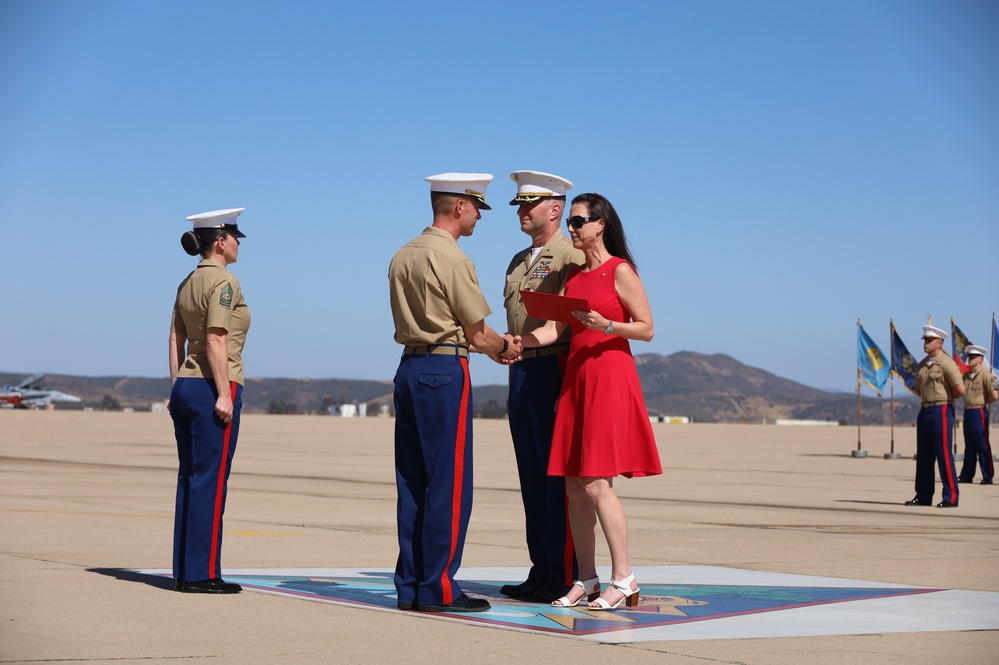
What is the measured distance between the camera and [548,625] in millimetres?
6762

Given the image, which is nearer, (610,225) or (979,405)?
(610,225)

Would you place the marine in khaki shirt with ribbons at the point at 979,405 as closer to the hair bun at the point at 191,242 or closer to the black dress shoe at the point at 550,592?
the black dress shoe at the point at 550,592

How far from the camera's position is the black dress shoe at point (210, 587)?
7730 mm

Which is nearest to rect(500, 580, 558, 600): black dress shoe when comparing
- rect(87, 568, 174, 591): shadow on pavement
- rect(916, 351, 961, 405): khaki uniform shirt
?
rect(87, 568, 174, 591): shadow on pavement

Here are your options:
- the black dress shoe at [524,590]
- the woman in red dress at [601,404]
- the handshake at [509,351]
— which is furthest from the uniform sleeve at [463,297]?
the black dress shoe at [524,590]

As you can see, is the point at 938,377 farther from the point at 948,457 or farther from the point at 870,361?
the point at 870,361

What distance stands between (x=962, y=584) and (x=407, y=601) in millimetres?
3753

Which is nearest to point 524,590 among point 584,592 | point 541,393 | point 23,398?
point 584,592

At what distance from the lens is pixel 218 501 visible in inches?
316

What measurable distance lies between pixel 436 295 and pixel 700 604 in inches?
89.1

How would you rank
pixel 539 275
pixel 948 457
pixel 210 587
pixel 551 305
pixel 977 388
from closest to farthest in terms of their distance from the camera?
pixel 551 305 < pixel 210 587 < pixel 539 275 < pixel 948 457 < pixel 977 388

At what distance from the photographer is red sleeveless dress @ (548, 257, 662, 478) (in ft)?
24.0

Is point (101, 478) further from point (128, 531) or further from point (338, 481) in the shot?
point (128, 531)

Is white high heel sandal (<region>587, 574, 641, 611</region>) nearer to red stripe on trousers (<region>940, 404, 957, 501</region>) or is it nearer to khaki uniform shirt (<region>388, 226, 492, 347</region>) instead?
khaki uniform shirt (<region>388, 226, 492, 347</region>)
